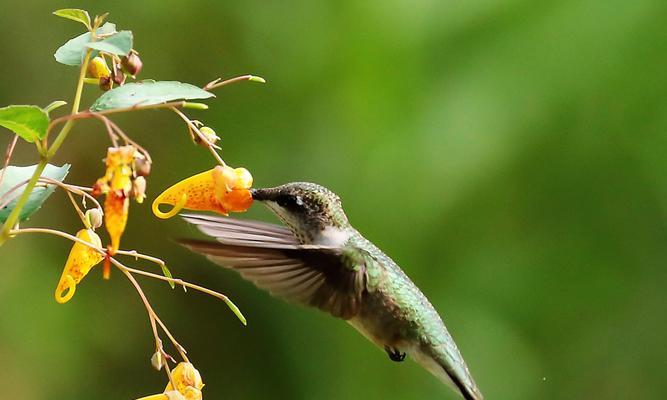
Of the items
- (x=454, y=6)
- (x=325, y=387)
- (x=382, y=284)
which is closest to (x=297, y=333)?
(x=325, y=387)

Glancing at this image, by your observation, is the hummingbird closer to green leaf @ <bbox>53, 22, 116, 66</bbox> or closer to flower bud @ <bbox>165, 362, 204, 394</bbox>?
flower bud @ <bbox>165, 362, 204, 394</bbox>

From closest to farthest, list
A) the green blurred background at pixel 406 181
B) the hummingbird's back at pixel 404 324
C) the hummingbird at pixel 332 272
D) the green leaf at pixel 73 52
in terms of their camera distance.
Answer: the green leaf at pixel 73 52 → the hummingbird at pixel 332 272 → the hummingbird's back at pixel 404 324 → the green blurred background at pixel 406 181

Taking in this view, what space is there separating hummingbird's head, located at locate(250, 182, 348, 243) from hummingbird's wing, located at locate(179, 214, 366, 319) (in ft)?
0.33

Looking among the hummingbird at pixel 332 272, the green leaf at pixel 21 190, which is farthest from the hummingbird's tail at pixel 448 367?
the green leaf at pixel 21 190

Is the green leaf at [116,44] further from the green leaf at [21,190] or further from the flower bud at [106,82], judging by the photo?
the green leaf at [21,190]

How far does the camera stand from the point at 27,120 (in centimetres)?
182

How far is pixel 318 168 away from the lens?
509 centimetres

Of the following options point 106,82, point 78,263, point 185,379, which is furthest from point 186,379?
point 106,82

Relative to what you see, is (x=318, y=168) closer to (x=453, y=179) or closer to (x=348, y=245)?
(x=453, y=179)

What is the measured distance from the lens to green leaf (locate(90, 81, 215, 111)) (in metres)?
1.84

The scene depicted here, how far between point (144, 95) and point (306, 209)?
0.86 meters

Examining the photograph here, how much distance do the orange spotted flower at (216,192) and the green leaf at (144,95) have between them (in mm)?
388

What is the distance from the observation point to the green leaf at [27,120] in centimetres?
182

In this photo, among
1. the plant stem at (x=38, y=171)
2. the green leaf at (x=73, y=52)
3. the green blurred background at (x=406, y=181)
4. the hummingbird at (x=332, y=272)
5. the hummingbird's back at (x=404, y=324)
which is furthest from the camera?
the green blurred background at (x=406, y=181)
